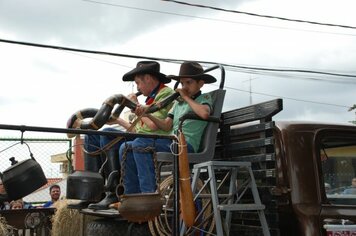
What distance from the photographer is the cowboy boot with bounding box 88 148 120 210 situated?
9.93ft

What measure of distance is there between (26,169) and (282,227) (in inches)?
62.8

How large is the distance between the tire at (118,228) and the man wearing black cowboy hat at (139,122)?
0.27m

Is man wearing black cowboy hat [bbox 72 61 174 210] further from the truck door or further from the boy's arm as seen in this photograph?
the truck door

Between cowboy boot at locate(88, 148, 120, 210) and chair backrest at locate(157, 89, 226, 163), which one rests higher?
chair backrest at locate(157, 89, 226, 163)

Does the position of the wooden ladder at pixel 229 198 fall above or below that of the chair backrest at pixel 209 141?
below

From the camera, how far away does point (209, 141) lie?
10.4 ft

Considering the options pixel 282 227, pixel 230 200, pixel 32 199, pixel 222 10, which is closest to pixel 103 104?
pixel 230 200

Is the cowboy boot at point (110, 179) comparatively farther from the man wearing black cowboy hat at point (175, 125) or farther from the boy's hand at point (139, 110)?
the boy's hand at point (139, 110)

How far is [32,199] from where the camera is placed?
832 centimetres

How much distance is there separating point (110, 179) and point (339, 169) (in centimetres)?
161

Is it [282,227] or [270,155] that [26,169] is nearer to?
[270,155]

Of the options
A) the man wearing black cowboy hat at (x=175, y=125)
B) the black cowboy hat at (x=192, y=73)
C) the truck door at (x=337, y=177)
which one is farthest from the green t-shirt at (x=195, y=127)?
the truck door at (x=337, y=177)

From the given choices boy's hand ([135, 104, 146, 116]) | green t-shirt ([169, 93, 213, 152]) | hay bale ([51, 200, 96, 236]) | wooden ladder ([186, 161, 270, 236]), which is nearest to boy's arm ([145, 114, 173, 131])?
green t-shirt ([169, 93, 213, 152])

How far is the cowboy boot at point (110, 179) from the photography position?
9.93ft
